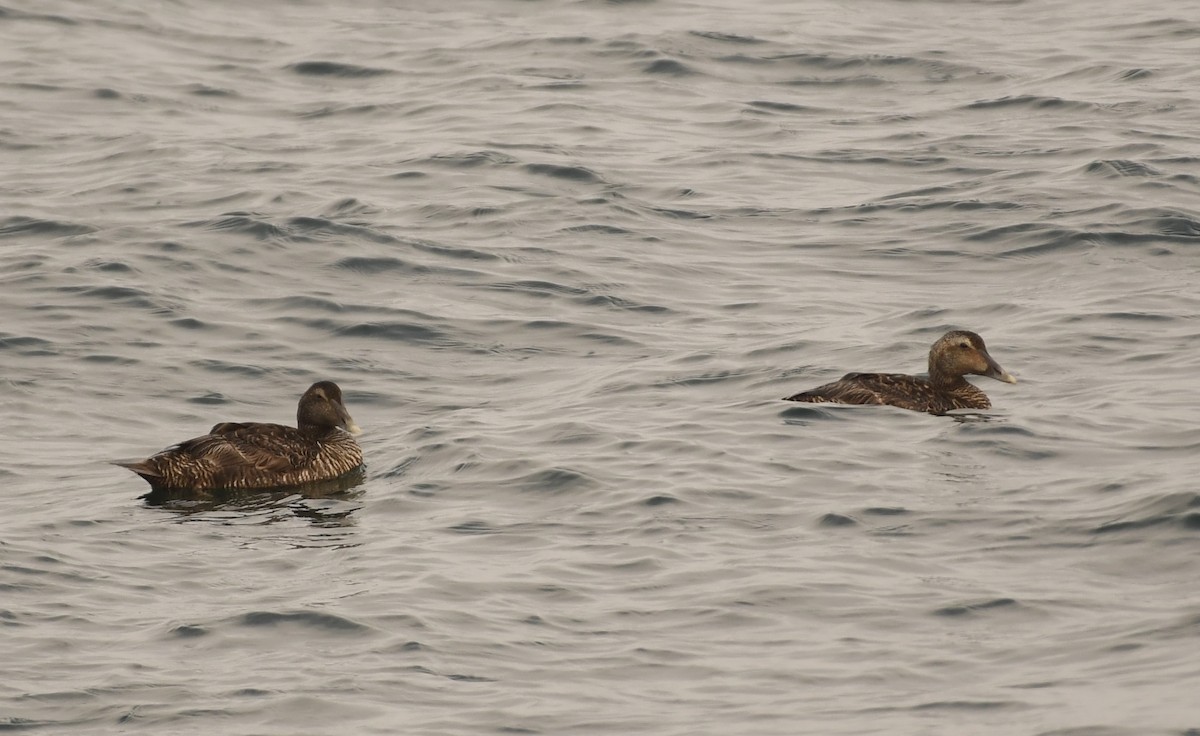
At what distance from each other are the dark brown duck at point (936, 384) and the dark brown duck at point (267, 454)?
3229 mm

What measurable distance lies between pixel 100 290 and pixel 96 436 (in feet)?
12.3

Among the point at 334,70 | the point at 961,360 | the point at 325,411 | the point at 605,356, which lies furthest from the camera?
the point at 334,70

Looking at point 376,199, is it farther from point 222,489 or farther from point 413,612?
point 413,612

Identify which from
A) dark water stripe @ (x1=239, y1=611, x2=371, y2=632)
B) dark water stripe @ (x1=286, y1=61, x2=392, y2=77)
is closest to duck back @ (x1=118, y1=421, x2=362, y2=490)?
dark water stripe @ (x1=239, y1=611, x2=371, y2=632)

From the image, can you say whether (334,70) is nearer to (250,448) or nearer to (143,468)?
(250,448)

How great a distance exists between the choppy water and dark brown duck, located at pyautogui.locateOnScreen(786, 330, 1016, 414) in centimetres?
18

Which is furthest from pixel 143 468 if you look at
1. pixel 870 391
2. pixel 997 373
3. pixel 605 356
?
pixel 997 373

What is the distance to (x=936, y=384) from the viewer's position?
48.8ft

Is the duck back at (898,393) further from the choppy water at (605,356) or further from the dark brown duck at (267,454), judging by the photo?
the dark brown duck at (267,454)

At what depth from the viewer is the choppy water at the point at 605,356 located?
948 cm

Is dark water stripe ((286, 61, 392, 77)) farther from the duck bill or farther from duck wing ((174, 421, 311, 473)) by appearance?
the duck bill

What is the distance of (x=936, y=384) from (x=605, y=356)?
2925 millimetres

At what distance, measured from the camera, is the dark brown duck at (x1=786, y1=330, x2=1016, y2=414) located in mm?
14312

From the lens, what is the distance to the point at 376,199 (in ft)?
69.5
